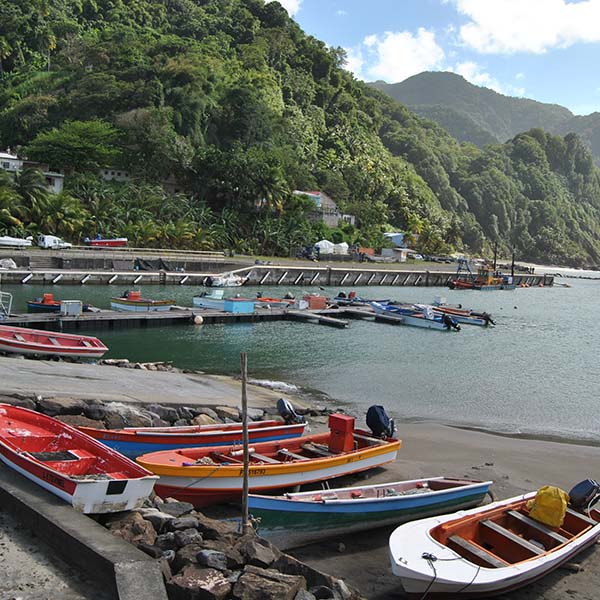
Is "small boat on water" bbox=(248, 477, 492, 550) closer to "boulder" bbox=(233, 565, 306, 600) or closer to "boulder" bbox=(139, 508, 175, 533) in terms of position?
"boulder" bbox=(139, 508, 175, 533)

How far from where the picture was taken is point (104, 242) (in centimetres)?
7169

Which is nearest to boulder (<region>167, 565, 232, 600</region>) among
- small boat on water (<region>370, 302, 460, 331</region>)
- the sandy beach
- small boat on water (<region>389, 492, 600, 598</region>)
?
small boat on water (<region>389, 492, 600, 598</region>)

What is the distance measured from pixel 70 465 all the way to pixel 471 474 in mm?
10362

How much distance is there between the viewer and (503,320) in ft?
186

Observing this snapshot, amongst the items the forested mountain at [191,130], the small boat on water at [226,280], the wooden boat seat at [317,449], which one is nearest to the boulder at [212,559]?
the wooden boat seat at [317,449]

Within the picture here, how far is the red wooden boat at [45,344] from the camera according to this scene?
2373 centimetres

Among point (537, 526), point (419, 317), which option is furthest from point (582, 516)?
point (419, 317)

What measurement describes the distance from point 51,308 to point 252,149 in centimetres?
7037

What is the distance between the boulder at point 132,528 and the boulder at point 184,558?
1.54 feet

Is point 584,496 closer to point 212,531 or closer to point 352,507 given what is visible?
point 352,507

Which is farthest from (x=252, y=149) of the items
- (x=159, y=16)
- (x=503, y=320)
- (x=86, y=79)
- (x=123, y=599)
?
(x=123, y=599)

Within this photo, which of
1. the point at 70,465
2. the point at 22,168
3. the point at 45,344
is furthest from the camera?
the point at 22,168

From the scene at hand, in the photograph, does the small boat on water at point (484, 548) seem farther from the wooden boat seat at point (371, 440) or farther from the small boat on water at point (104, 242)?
the small boat on water at point (104, 242)

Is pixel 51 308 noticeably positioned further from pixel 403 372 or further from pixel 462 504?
pixel 462 504
